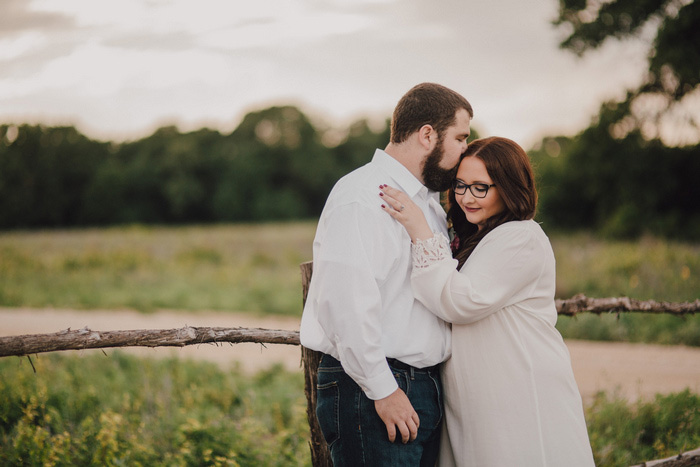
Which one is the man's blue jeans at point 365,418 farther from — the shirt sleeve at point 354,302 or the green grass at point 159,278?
the green grass at point 159,278

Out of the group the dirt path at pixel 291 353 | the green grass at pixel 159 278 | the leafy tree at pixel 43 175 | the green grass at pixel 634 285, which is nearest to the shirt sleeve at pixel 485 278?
the dirt path at pixel 291 353

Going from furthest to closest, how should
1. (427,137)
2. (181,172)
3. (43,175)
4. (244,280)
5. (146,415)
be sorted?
(181,172), (43,175), (244,280), (146,415), (427,137)

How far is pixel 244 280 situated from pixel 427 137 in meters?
11.6

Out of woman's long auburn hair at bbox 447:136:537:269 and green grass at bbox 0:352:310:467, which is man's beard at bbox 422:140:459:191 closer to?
woman's long auburn hair at bbox 447:136:537:269

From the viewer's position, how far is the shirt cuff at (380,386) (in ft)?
7.02

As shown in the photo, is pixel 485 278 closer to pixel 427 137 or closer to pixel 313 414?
pixel 427 137

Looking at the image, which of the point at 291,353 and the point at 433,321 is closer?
the point at 433,321

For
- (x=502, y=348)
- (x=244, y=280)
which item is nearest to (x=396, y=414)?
(x=502, y=348)

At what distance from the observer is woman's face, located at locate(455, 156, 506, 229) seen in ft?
8.40

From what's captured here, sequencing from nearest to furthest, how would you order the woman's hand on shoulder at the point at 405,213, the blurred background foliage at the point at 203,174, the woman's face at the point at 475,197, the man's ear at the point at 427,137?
1. the woman's hand on shoulder at the point at 405,213
2. the man's ear at the point at 427,137
3. the woman's face at the point at 475,197
4. the blurred background foliage at the point at 203,174

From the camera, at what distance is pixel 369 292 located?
214 cm

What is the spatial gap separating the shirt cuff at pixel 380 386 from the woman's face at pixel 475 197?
93 centimetres

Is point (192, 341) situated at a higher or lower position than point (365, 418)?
higher

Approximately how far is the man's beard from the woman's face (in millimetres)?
51
